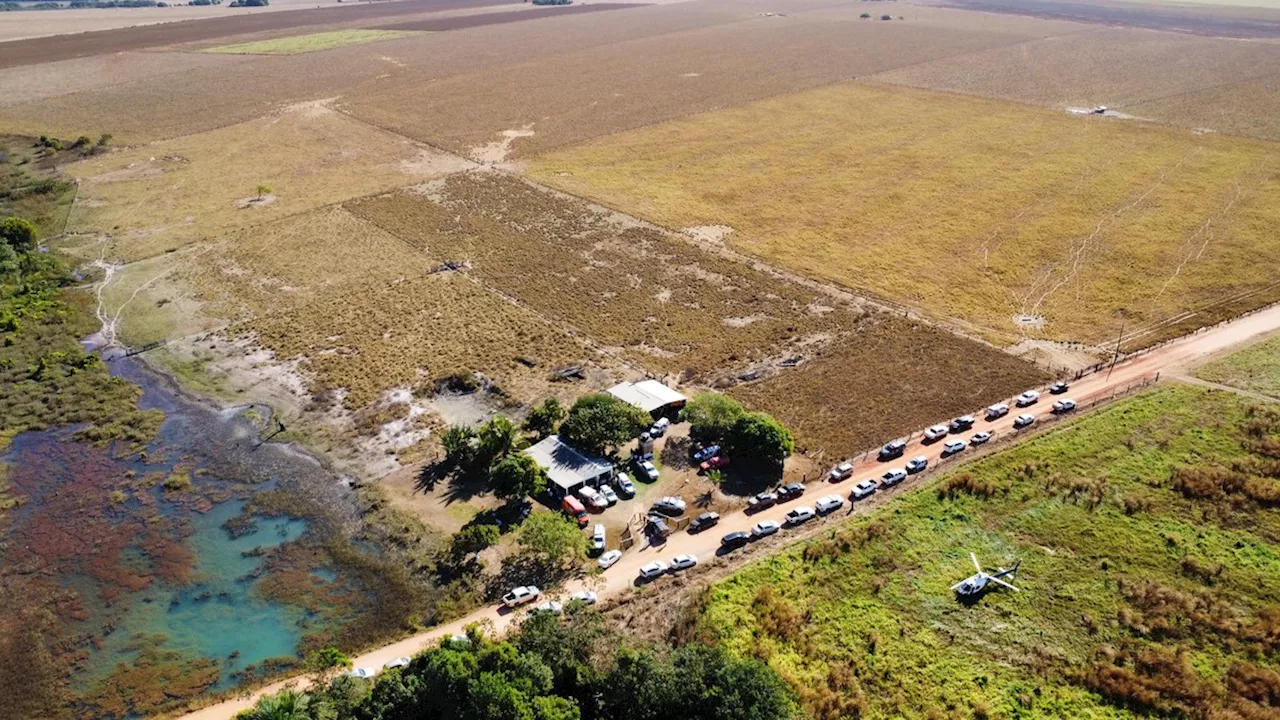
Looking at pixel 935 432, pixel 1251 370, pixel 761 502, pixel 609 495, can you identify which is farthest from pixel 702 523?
pixel 1251 370

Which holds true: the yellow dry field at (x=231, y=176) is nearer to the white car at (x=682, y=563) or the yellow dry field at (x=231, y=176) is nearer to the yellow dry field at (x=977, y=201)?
the yellow dry field at (x=977, y=201)

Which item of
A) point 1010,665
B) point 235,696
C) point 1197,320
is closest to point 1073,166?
point 1197,320

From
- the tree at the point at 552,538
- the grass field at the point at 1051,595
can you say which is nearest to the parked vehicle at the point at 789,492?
the grass field at the point at 1051,595

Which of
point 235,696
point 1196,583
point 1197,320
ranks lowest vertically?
point 235,696

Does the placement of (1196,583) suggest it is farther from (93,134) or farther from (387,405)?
(93,134)

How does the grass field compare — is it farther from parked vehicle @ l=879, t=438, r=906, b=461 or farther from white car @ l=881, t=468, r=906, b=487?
parked vehicle @ l=879, t=438, r=906, b=461

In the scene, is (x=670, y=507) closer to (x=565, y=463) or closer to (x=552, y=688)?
(x=565, y=463)

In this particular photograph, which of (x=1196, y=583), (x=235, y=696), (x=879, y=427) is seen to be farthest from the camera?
(x=879, y=427)

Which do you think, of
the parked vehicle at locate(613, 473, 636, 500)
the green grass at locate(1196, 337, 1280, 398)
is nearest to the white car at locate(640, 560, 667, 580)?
the parked vehicle at locate(613, 473, 636, 500)
